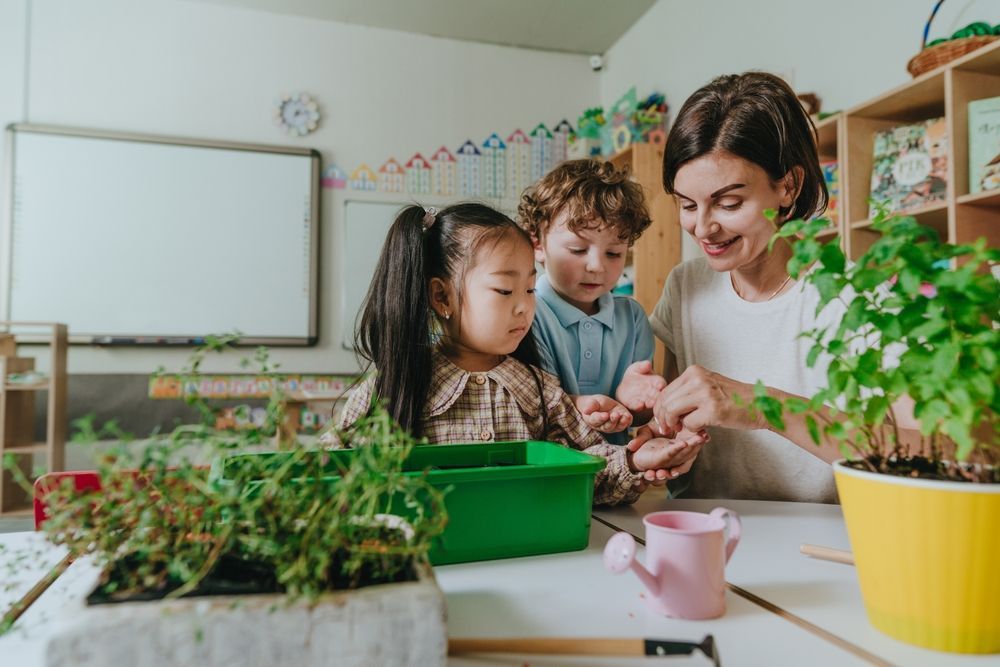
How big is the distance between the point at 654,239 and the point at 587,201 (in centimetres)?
194

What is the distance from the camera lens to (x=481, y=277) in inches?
48.7

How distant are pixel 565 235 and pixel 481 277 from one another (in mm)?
274

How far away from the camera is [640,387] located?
1.24 meters

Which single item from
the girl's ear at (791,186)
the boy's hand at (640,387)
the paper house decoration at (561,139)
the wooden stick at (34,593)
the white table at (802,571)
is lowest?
the white table at (802,571)

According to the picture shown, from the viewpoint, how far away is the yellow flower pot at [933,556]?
53 centimetres

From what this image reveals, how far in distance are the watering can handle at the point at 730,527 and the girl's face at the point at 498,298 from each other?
1.90ft

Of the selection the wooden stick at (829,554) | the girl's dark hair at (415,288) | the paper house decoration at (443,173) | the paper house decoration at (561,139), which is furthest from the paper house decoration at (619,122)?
the wooden stick at (829,554)

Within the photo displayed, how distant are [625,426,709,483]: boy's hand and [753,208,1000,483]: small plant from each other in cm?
41

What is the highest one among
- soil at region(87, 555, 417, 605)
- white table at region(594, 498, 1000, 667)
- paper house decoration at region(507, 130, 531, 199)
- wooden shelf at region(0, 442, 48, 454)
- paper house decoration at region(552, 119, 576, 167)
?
paper house decoration at region(552, 119, 576, 167)

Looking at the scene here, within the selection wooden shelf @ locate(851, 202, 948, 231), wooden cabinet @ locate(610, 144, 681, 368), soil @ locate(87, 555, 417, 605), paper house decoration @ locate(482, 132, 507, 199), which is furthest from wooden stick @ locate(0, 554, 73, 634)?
paper house decoration @ locate(482, 132, 507, 199)

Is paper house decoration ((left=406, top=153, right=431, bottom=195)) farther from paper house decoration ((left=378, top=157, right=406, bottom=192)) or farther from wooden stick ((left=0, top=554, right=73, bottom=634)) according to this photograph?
wooden stick ((left=0, top=554, right=73, bottom=634))

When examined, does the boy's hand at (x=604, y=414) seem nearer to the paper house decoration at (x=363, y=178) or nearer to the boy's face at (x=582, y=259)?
the boy's face at (x=582, y=259)

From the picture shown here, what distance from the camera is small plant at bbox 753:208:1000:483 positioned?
0.50m

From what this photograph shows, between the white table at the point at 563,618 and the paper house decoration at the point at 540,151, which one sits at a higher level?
the paper house decoration at the point at 540,151
